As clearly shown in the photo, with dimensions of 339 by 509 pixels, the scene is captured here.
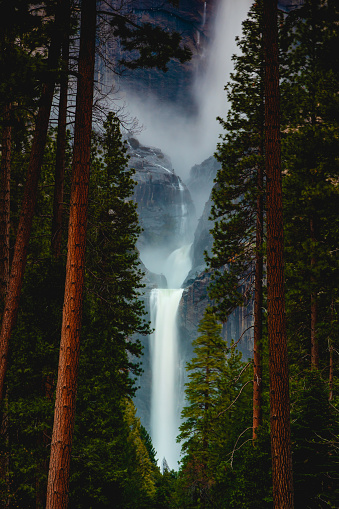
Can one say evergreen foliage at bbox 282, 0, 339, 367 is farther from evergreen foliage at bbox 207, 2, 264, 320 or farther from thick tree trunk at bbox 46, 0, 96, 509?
thick tree trunk at bbox 46, 0, 96, 509

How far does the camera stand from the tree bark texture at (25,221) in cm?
534

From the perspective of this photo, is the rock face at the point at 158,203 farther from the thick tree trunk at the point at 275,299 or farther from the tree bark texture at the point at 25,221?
the thick tree trunk at the point at 275,299

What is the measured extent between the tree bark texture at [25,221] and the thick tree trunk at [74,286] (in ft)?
2.89

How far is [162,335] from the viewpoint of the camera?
3248 inches

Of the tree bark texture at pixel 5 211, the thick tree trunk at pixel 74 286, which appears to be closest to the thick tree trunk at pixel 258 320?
the thick tree trunk at pixel 74 286

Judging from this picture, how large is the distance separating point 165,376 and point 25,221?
78939 mm

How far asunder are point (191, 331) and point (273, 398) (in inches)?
3071

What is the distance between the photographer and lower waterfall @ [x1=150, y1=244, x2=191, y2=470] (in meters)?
70.1

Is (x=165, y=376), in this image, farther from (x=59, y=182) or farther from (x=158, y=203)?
(x=158, y=203)

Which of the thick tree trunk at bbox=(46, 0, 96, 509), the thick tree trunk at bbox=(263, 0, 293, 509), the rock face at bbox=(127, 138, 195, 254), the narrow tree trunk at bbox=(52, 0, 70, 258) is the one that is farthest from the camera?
the rock face at bbox=(127, 138, 195, 254)

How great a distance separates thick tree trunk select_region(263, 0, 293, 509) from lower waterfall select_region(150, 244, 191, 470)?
6754 centimetres

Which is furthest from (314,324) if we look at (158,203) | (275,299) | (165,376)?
(158,203)

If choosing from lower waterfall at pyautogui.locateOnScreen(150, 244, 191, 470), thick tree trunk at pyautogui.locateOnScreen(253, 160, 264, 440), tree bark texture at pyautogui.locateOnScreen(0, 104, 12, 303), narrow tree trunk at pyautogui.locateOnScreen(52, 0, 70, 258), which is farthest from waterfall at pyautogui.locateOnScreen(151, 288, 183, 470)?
narrow tree trunk at pyautogui.locateOnScreen(52, 0, 70, 258)

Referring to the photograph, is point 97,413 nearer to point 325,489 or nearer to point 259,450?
point 259,450
